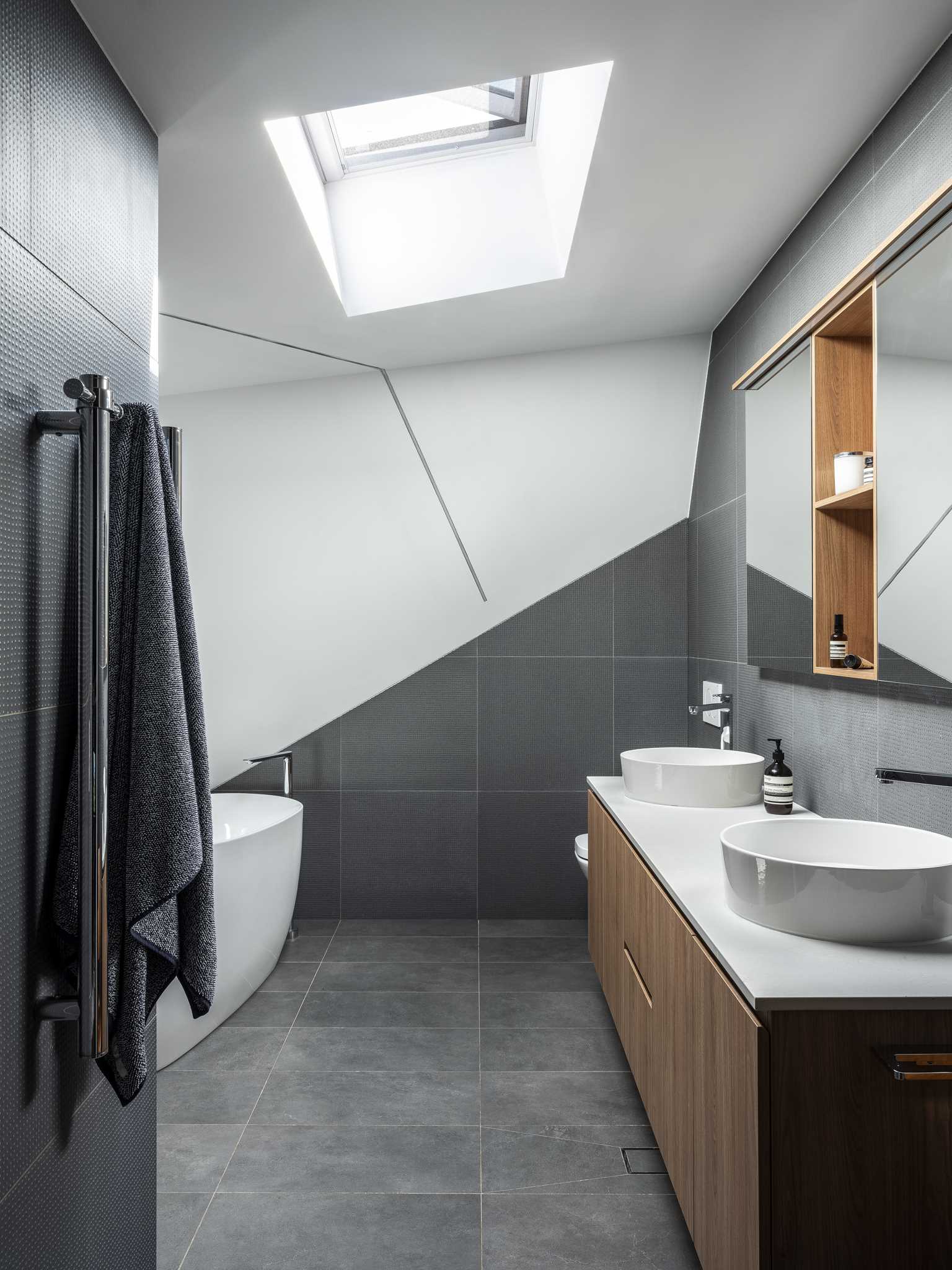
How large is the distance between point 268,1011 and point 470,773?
1.26 metres

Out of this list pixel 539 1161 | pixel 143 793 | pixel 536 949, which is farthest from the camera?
pixel 536 949

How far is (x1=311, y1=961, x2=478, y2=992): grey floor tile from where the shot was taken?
3107 millimetres

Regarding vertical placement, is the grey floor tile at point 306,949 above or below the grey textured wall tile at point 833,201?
below

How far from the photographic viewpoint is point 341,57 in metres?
1.61

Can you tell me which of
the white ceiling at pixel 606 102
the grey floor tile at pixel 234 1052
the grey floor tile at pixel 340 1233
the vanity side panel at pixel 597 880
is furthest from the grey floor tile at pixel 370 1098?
the white ceiling at pixel 606 102

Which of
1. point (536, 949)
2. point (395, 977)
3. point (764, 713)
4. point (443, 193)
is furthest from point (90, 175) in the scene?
point (536, 949)

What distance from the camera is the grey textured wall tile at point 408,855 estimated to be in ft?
12.4

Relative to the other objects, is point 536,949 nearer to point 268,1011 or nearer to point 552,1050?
point 552,1050

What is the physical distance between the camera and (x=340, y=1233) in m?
1.84

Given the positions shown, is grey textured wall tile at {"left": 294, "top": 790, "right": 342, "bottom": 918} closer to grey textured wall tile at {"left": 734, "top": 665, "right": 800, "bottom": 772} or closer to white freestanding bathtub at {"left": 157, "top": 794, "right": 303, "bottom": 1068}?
white freestanding bathtub at {"left": 157, "top": 794, "right": 303, "bottom": 1068}

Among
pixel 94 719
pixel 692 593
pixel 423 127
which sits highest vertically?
pixel 423 127

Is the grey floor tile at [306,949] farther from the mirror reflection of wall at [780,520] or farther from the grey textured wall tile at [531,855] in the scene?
the mirror reflection of wall at [780,520]

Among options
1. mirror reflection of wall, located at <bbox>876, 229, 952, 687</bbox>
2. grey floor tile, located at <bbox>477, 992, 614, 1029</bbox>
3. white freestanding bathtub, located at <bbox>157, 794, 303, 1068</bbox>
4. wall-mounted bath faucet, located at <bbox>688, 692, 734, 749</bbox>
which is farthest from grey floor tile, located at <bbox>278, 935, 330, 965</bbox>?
mirror reflection of wall, located at <bbox>876, 229, 952, 687</bbox>

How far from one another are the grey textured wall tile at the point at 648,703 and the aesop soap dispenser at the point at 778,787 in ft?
4.59
